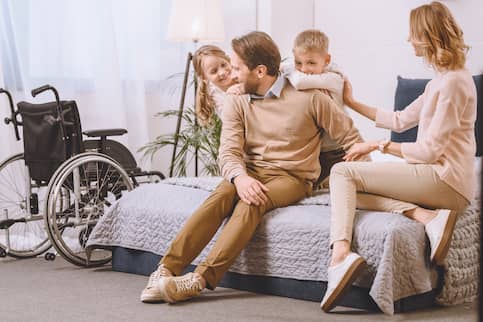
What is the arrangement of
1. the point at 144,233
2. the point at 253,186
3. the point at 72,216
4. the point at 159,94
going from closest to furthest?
the point at 253,186, the point at 144,233, the point at 72,216, the point at 159,94

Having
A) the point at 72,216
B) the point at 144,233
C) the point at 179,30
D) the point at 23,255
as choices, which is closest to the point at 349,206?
the point at 144,233

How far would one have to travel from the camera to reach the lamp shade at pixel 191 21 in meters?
4.28

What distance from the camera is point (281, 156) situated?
2953mm

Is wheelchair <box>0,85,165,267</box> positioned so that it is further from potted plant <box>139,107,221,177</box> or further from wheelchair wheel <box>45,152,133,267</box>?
potted plant <box>139,107,221,177</box>

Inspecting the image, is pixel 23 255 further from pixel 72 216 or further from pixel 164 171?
pixel 164 171

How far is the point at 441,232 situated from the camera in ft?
8.48

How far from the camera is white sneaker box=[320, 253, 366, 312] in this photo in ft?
8.34

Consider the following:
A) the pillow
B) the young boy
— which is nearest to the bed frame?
the young boy

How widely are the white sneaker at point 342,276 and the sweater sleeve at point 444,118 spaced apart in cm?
38

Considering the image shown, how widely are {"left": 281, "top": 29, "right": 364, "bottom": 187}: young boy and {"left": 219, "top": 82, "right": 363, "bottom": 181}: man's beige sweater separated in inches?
1.5

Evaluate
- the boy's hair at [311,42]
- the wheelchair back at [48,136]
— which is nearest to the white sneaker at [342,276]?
the boy's hair at [311,42]

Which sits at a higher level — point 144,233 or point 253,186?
point 253,186

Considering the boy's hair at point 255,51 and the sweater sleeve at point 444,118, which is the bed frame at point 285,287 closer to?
the sweater sleeve at point 444,118

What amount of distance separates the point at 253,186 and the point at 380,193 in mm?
410
